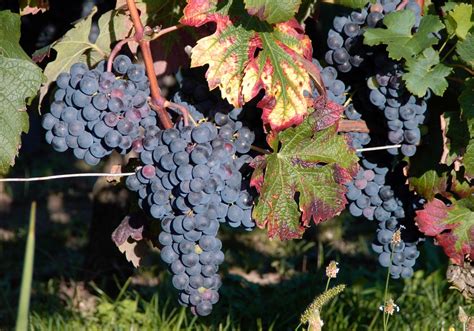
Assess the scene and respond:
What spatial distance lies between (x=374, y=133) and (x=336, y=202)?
1.09ft

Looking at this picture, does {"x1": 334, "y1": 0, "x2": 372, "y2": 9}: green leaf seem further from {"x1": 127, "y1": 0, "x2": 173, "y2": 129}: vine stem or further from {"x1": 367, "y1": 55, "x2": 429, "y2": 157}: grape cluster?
{"x1": 127, "y1": 0, "x2": 173, "y2": 129}: vine stem

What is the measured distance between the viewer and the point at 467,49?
5.58 feet

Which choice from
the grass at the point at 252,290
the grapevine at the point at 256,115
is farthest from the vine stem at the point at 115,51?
the grass at the point at 252,290

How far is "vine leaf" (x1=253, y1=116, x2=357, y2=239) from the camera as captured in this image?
5.62 feet

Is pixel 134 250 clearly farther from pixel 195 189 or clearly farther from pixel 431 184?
pixel 431 184

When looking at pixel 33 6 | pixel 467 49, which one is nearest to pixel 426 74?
pixel 467 49

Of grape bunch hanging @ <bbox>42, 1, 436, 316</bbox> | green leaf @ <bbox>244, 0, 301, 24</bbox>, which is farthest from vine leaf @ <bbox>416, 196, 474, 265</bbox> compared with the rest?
green leaf @ <bbox>244, 0, 301, 24</bbox>

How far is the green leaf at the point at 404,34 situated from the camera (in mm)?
1718

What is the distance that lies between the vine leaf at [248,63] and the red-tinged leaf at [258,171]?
0.35ft

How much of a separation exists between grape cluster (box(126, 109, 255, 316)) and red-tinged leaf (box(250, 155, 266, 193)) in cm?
5

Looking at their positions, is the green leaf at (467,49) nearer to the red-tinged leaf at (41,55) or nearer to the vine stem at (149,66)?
the vine stem at (149,66)

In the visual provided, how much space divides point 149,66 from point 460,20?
25.5 inches

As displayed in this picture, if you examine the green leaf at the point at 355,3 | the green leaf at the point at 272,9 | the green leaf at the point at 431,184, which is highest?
the green leaf at the point at 272,9

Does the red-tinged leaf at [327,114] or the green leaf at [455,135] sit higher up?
the red-tinged leaf at [327,114]
